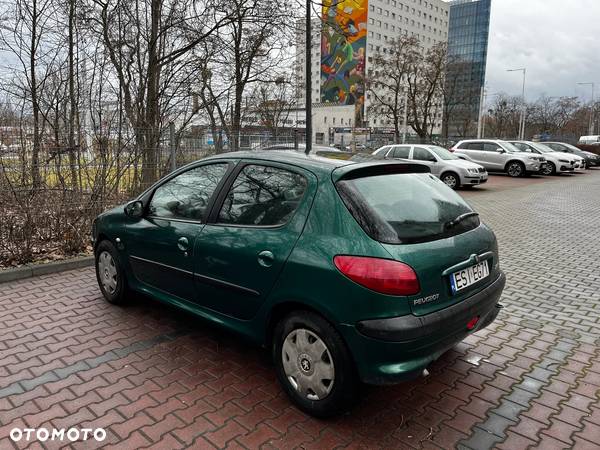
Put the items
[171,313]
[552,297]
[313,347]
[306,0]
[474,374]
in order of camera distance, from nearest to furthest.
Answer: [313,347]
[474,374]
[171,313]
[552,297]
[306,0]

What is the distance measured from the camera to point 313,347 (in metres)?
2.78

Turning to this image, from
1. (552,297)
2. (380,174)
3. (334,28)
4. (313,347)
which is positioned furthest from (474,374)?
(334,28)

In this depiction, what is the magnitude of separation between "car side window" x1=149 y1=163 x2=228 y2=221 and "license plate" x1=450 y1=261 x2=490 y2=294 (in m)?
1.88

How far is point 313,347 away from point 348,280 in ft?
1.72

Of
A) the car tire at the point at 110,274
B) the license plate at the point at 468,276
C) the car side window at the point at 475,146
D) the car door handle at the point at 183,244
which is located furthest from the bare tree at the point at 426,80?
the car door handle at the point at 183,244

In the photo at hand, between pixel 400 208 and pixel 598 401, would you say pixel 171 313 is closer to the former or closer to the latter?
pixel 400 208

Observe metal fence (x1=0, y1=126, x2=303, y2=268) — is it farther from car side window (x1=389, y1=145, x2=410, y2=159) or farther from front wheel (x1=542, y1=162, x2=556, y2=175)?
front wheel (x1=542, y1=162, x2=556, y2=175)

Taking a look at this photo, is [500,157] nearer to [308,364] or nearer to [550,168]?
[550,168]

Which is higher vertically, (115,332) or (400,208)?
(400,208)

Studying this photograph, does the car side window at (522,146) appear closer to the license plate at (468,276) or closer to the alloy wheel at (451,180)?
the alloy wheel at (451,180)

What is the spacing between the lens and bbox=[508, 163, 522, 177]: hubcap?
21156mm

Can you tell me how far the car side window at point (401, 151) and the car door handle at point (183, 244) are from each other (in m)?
13.8

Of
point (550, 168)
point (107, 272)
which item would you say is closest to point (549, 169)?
point (550, 168)

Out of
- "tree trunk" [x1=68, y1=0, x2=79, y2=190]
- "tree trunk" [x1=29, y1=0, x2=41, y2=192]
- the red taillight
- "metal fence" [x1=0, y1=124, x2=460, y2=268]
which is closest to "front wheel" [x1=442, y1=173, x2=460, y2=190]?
"metal fence" [x1=0, y1=124, x2=460, y2=268]
